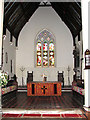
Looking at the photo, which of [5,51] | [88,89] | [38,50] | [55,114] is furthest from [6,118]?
[38,50]

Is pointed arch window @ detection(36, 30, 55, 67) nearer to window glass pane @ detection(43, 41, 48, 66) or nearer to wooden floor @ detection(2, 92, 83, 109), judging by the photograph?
window glass pane @ detection(43, 41, 48, 66)

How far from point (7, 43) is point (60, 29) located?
4.88m

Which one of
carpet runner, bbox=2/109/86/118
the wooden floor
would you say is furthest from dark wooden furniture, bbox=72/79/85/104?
carpet runner, bbox=2/109/86/118

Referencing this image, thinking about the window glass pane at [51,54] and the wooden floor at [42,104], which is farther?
the window glass pane at [51,54]

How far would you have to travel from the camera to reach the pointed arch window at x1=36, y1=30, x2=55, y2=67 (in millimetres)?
13172

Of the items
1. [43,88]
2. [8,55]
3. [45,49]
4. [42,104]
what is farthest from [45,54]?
[42,104]

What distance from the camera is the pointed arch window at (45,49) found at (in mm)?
13172

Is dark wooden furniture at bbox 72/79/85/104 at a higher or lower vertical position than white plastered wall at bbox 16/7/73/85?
lower

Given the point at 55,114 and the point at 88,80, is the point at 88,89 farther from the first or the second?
Answer: the point at 55,114

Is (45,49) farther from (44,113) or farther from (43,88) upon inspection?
(44,113)

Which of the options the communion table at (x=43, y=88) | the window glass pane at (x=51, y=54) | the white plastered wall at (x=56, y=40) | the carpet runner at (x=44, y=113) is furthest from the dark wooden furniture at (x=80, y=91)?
the window glass pane at (x=51, y=54)

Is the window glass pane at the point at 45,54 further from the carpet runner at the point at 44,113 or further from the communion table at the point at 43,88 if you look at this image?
the carpet runner at the point at 44,113

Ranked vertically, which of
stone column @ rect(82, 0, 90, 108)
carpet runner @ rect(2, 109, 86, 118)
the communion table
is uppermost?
stone column @ rect(82, 0, 90, 108)

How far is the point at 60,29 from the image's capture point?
524 inches
